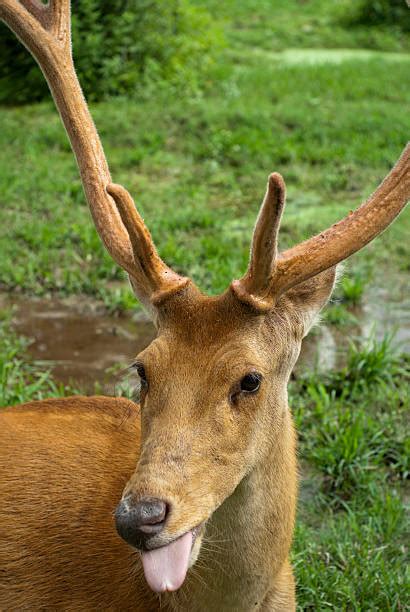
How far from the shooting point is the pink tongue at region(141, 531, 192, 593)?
7.47 ft

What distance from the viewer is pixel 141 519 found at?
2199 millimetres

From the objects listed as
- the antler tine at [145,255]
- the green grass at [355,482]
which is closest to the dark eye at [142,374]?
the antler tine at [145,255]

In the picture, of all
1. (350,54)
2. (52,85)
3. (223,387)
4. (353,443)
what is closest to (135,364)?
(223,387)

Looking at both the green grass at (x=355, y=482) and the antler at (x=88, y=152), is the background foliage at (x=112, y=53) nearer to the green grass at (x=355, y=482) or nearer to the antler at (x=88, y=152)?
the green grass at (x=355, y=482)

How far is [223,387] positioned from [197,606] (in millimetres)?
731

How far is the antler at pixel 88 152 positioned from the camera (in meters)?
2.69

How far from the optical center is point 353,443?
13.9 feet

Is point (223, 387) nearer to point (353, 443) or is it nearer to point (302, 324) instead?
point (302, 324)

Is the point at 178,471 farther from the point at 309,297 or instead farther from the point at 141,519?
the point at 309,297

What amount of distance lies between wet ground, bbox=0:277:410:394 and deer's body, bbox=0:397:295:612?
1.44 m

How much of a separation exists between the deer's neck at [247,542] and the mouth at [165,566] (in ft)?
1.26

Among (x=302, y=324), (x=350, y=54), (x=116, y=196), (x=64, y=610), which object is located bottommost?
(x=350, y=54)

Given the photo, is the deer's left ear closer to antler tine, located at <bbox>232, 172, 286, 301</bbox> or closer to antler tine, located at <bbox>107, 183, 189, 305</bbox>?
antler tine, located at <bbox>232, 172, 286, 301</bbox>

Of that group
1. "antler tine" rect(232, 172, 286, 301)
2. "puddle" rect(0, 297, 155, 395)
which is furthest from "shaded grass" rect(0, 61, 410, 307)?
"antler tine" rect(232, 172, 286, 301)
